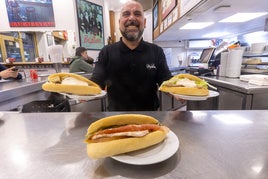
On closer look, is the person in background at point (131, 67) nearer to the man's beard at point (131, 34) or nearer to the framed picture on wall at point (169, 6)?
the man's beard at point (131, 34)

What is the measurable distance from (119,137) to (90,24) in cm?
408

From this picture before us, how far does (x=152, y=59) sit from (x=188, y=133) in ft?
3.48

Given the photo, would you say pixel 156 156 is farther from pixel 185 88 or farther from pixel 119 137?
pixel 185 88

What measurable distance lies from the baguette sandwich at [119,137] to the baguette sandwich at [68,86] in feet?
0.85

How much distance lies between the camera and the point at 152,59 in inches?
59.2

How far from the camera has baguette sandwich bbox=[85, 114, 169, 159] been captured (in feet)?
1.19

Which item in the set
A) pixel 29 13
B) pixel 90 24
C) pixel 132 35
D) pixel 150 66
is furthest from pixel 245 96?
pixel 29 13

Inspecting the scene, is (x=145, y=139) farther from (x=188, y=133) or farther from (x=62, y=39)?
(x=62, y=39)

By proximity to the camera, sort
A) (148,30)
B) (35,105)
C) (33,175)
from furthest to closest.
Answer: (148,30) < (35,105) < (33,175)

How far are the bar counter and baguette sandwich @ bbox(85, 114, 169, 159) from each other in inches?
1.8

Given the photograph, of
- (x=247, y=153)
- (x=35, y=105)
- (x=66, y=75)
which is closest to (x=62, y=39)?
(x=35, y=105)

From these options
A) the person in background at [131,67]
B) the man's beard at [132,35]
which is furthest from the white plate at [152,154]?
the man's beard at [132,35]

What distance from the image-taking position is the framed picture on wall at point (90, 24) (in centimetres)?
358

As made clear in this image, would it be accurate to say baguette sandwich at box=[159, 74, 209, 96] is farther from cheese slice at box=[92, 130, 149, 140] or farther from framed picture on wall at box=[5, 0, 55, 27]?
framed picture on wall at box=[5, 0, 55, 27]
